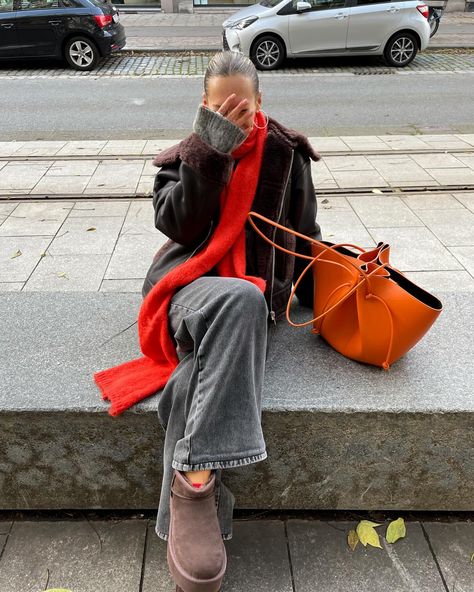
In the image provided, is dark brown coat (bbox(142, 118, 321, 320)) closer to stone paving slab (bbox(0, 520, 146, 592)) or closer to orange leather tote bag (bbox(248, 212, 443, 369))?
orange leather tote bag (bbox(248, 212, 443, 369))

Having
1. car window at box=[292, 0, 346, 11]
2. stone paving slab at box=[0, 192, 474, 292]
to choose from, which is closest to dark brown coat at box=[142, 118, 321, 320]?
stone paving slab at box=[0, 192, 474, 292]

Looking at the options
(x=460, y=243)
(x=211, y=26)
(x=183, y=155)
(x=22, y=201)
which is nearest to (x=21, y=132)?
(x=22, y=201)

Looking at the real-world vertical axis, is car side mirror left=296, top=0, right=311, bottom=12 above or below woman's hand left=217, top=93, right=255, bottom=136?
below

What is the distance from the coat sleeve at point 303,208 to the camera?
7.07 feet

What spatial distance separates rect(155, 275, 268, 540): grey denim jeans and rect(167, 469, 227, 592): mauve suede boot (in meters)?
0.08

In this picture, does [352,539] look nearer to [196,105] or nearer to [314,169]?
[314,169]

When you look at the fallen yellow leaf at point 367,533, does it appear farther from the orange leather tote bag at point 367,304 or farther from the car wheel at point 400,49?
the car wheel at point 400,49

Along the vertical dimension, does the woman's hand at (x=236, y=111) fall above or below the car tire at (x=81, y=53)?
above

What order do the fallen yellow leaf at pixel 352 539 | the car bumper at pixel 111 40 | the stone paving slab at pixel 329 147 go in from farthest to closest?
the car bumper at pixel 111 40 → the stone paving slab at pixel 329 147 → the fallen yellow leaf at pixel 352 539

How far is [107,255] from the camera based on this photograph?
13.1ft

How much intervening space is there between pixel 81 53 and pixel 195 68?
7.99 feet

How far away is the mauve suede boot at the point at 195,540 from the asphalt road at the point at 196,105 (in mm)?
6328

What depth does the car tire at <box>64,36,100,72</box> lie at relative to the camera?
11758mm

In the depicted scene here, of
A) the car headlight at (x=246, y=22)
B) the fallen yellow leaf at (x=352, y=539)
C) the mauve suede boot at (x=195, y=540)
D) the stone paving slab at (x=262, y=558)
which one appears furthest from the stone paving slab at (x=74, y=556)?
the car headlight at (x=246, y=22)
